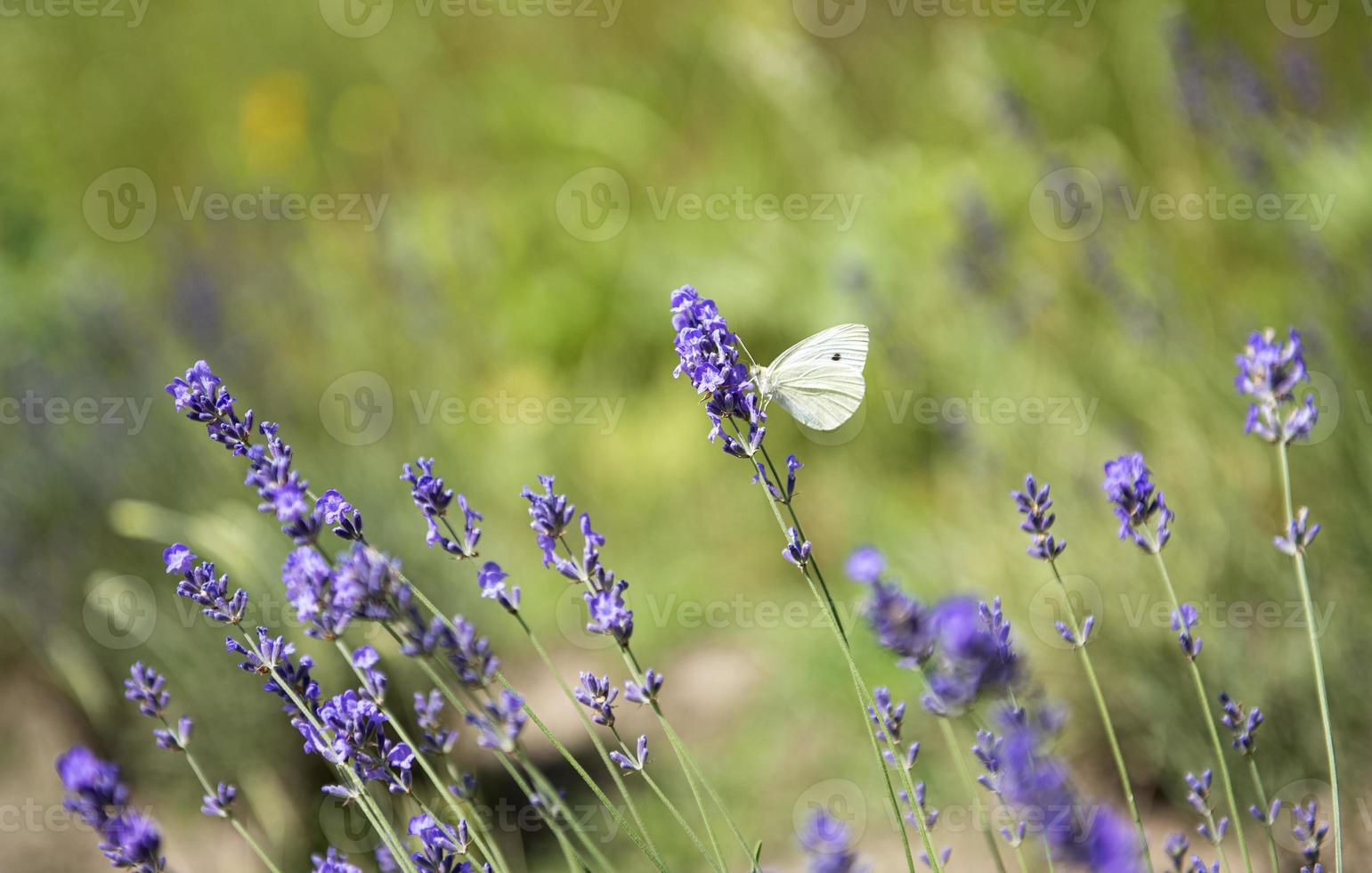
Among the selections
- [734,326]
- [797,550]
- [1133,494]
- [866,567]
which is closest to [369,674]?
[797,550]

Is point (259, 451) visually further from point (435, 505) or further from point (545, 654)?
point (545, 654)

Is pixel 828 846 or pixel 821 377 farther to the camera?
pixel 821 377

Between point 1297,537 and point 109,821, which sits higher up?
point 1297,537

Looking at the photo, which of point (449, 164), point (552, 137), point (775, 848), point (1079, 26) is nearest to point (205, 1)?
point (449, 164)

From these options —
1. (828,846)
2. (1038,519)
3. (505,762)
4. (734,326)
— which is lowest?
(828,846)

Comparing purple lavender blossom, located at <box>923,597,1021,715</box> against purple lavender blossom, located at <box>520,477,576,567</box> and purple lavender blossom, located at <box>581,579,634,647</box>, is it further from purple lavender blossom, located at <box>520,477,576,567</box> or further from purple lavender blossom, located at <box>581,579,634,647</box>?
purple lavender blossom, located at <box>520,477,576,567</box>

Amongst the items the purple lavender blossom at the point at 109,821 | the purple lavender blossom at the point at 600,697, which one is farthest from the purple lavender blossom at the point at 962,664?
the purple lavender blossom at the point at 109,821

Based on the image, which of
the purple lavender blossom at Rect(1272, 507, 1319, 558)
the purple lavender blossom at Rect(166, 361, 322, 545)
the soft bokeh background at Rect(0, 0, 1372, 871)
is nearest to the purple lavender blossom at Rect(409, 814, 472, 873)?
the purple lavender blossom at Rect(166, 361, 322, 545)

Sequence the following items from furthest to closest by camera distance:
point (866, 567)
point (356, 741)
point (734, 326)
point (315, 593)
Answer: point (734, 326), point (356, 741), point (315, 593), point (866, 567)

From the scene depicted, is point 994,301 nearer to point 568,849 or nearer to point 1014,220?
point 1014,220
